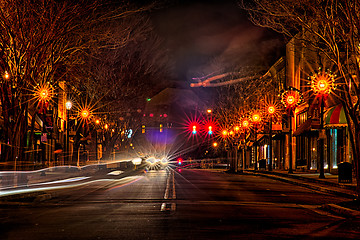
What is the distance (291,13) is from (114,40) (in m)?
8.35

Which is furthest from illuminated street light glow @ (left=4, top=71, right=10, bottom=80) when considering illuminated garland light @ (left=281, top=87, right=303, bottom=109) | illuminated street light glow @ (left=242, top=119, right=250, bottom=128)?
illuminated street light glow @ (left=242, top=119, right=250, bottom=128)

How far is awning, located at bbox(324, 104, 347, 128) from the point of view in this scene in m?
32.6

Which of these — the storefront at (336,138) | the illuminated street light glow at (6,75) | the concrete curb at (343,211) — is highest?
the illuminated street light glow at (6,75)

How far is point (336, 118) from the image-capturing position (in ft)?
109

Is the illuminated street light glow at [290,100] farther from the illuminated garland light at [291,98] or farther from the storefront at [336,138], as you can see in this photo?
the storefront at [336,138]

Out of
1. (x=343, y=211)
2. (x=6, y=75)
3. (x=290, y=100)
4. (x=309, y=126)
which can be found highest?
(x=290, y=100)

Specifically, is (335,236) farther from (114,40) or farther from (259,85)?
(259,85)

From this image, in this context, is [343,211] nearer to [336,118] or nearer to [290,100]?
[336,118]

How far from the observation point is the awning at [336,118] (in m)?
32.6

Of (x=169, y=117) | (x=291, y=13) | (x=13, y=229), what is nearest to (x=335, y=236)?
(x=13, y=229)

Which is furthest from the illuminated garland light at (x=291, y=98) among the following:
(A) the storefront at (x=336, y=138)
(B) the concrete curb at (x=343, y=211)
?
(B) the concrete curb at (x=343, y=211)

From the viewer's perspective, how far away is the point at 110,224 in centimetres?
1054

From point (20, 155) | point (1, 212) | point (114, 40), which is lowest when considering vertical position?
point (1, 212)

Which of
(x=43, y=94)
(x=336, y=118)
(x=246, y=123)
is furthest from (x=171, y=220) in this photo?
(x=246, y=123)
